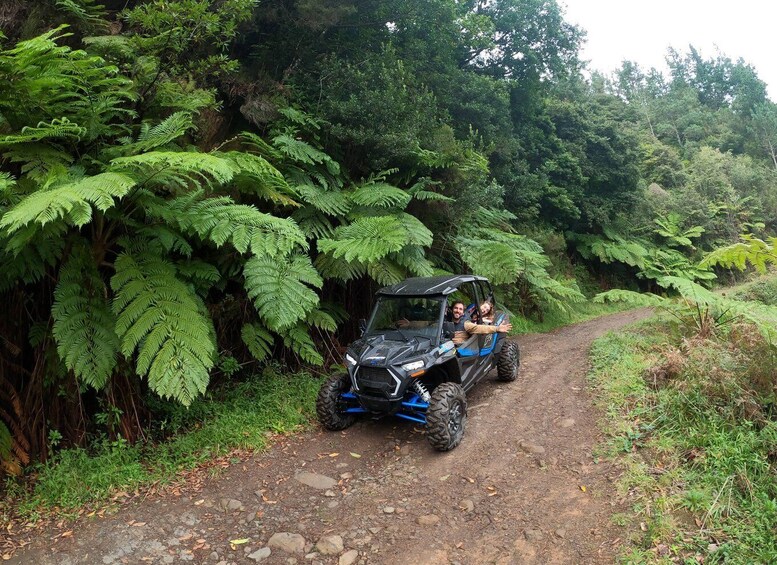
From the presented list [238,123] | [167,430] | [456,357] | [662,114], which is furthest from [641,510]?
[662,114]

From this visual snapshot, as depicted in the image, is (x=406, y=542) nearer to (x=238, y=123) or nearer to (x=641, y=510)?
(x=641, y=510)

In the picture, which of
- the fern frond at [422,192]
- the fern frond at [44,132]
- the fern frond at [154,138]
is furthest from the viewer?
the fern frond at [422,192]

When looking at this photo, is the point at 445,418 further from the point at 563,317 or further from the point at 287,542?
the point at 563,317

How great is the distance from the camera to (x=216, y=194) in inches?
234

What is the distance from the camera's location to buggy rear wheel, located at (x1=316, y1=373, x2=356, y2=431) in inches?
206

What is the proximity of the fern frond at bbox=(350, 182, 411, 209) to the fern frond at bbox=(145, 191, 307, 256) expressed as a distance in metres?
2.13

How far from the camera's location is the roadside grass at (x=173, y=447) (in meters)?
4.09

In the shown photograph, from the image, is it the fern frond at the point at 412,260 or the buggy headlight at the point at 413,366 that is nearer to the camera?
the buggy headlight at the point at 413,366

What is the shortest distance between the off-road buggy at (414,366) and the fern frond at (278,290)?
784mm

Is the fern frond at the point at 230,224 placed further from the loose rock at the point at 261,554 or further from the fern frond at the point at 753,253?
the fern frond at the point at 753,253

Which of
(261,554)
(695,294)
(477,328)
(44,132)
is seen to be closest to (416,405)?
(477,328)

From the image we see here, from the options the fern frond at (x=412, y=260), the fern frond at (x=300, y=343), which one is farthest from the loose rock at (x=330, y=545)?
the fern frond at (x=412, y=260)

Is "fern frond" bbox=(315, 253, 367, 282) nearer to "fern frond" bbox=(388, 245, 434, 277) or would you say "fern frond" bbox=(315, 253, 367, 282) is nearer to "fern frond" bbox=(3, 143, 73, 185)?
"fern frond" bbox=(388, 245, 434, 277)

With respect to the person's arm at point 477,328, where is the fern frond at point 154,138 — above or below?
above
